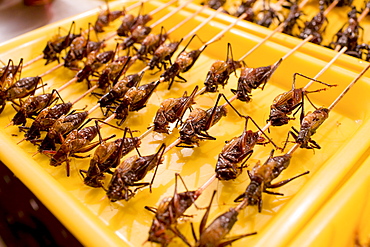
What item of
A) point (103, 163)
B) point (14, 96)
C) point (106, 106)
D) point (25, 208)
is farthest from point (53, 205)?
point (14, 96)

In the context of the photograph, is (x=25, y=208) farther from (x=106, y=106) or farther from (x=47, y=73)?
(x=47, y=73)

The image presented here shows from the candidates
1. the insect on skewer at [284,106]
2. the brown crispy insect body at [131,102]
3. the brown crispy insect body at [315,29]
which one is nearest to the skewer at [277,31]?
the brown crispy insect body at [315,29]

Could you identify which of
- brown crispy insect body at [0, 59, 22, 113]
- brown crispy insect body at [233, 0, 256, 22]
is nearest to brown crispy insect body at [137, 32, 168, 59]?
brown crispy insect body at [0, 59, 22, 113]

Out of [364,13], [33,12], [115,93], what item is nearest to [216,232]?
[115,93]

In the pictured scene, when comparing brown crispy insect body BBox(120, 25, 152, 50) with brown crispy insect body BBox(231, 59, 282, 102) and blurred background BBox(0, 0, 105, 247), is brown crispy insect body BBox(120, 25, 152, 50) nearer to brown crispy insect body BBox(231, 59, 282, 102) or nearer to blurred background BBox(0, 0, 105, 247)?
brown crispy insect body BBox(231, 59, 282, 102)

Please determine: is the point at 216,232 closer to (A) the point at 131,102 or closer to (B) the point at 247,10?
(A) the point at 131,102
